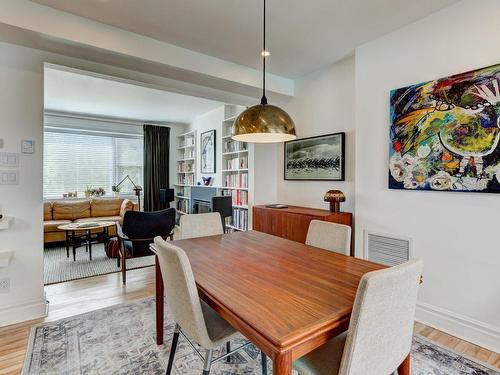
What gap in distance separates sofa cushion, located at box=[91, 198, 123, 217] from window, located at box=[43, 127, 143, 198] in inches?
27.4

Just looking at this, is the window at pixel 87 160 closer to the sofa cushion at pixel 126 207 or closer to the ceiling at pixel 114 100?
the ceiling at pixel 114 100

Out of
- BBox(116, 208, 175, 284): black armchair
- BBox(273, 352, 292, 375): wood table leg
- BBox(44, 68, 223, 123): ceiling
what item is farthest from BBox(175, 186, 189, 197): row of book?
BBox(273, 352, 292, 375): wood table leg

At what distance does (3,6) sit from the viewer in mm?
1917

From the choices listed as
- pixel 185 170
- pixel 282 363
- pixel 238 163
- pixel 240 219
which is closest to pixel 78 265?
pixel 240 219

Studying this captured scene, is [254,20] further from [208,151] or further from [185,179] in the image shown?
[185,179]

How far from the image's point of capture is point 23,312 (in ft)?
7.89

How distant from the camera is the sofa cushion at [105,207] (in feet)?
18.3

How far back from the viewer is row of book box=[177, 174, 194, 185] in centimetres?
663

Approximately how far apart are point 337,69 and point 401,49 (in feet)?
2.67

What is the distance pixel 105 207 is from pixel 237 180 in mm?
2956

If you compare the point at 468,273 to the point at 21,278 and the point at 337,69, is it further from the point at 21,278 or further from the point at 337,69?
the point at 21,278

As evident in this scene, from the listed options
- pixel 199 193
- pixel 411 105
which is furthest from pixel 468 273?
pixel 199 193

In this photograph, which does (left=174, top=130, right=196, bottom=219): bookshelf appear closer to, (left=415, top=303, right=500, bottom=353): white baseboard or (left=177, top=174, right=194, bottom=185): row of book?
(left=177, top=174, right=194, bottom=185): row of book

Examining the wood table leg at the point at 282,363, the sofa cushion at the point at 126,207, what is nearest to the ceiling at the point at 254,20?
the wood table leg at the point at 282,363
